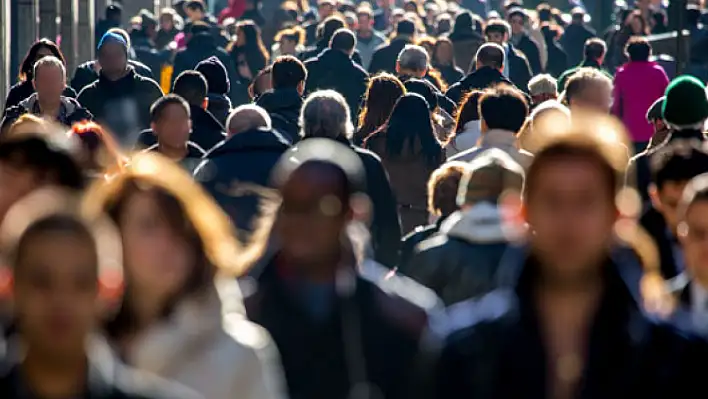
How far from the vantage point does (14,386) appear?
390 cm

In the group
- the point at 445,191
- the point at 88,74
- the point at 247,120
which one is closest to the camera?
the point at 445,191

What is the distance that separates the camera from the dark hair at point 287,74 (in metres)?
14.4

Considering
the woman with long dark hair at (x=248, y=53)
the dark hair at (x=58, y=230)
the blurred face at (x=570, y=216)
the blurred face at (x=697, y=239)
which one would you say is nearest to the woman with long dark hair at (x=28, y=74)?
the woman with long dark hair at (x=248, y=53)

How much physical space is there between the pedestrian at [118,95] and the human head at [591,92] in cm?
326

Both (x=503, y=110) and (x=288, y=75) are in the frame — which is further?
(x=288, y=75)

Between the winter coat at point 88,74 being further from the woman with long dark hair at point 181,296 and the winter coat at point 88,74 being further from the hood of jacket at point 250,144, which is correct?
the woman with long dark hair at point 181,296

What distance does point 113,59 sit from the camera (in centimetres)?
1446

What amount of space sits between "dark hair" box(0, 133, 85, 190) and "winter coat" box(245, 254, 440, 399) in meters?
0.73

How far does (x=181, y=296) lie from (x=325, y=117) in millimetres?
5221

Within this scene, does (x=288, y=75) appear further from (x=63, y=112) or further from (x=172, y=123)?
(x=172, y=123)

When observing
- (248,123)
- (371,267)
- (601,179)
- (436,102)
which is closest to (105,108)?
(436,102)

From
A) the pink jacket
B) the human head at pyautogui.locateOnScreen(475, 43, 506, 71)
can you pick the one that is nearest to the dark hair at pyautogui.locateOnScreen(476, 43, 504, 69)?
the human head at pyautogui.locateOnScreen(475, 43, 506, 71)

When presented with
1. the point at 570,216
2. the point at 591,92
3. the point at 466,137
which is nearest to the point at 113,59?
the point at 466,137

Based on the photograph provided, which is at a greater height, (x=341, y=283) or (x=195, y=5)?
(x=341, y=283)
